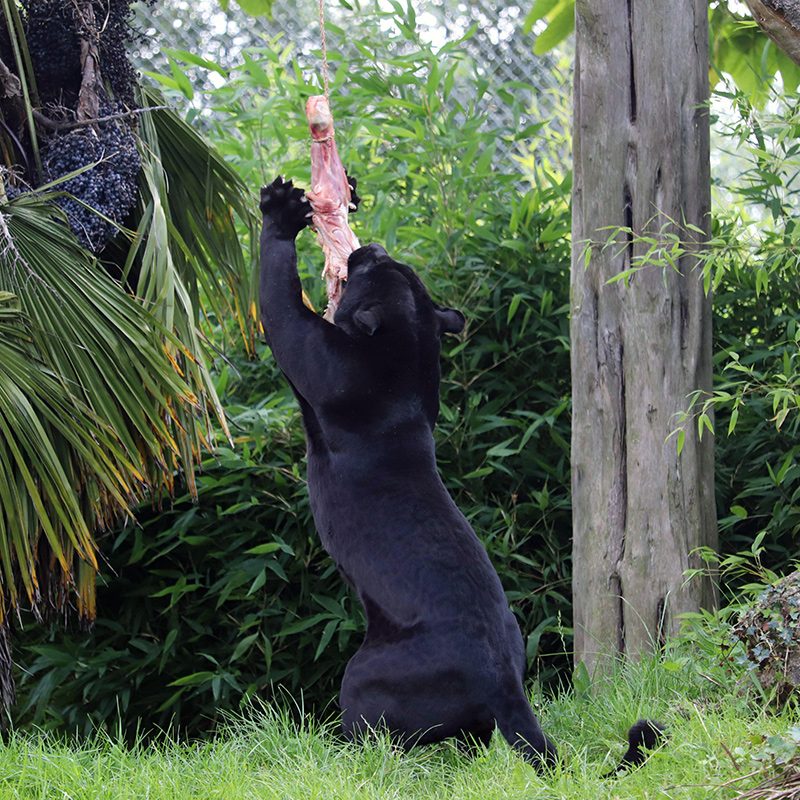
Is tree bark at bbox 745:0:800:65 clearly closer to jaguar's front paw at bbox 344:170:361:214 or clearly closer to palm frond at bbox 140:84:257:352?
jaguar's front paw at bbox 344:170:361:214

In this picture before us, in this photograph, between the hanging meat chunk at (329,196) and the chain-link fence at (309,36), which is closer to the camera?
the hanging meat chunk at (329,196)

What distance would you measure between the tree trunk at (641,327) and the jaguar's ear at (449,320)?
591mm

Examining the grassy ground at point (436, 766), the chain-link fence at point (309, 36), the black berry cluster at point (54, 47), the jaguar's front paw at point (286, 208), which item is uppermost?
the chain-link fence at point (309, 36)

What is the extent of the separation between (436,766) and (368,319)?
3.86 feet

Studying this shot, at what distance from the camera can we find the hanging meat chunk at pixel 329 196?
329 centimetres

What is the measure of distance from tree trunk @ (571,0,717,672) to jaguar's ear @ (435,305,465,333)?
59 centimetres

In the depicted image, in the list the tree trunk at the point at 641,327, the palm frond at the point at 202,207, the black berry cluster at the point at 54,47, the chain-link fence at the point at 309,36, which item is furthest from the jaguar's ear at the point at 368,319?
the chain-link fence at the point at 309,36

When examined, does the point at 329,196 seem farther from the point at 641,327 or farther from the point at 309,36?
the point at 309,36

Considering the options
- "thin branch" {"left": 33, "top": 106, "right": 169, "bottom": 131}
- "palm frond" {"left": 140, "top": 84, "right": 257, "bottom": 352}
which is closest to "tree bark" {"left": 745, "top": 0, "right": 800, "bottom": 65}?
"thin branch" {"left": 33, "top": 106, "right": 169, "bottom": 131}

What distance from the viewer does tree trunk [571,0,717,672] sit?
12.9 ft

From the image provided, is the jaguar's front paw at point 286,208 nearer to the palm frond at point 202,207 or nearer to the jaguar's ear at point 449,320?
the jaguar's ear at point 449,320

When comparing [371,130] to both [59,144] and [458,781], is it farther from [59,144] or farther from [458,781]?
[458,781]

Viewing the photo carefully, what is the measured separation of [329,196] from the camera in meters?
3.38

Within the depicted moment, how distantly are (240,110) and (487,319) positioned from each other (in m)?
1.53
